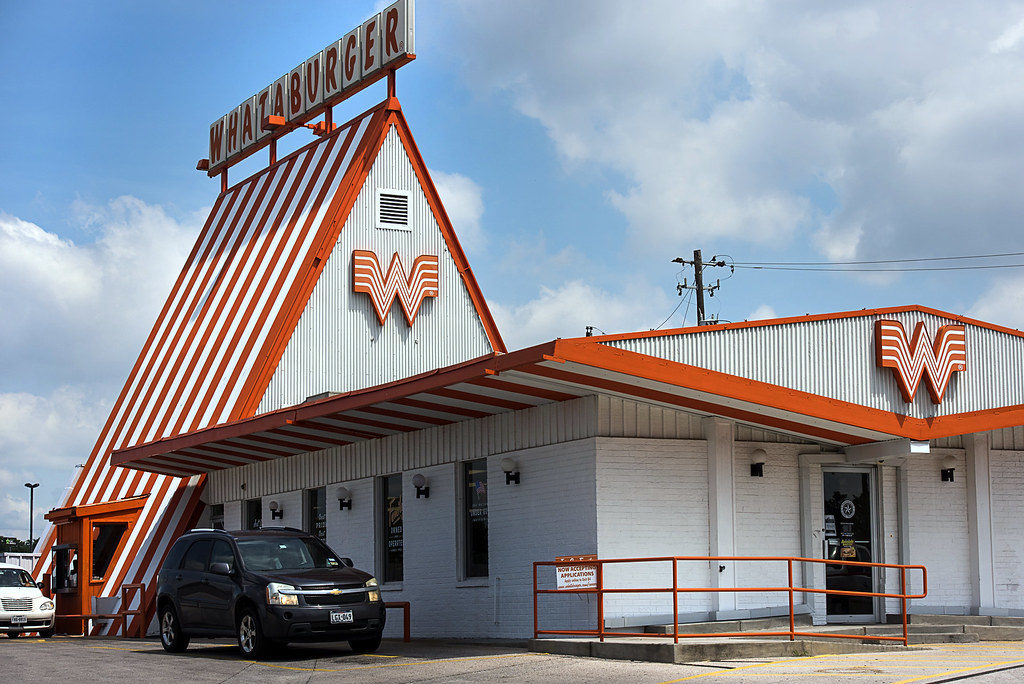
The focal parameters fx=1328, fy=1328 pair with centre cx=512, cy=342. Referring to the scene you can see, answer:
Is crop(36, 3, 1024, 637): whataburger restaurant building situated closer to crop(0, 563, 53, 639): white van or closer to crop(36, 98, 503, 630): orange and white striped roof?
crop(0, 563, 53, 639): white van

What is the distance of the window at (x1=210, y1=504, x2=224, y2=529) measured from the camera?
94.4ft

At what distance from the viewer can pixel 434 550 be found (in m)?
20.8

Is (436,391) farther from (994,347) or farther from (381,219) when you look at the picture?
(381,219)

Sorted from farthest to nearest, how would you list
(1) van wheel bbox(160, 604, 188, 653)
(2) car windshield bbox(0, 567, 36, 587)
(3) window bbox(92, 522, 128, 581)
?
(3) window bbox(92, 522, 128, 581) → (2) car windshield bbox(0, 567, 36, 587) → (1) van wheel bbox(160, 604, 188, 653)

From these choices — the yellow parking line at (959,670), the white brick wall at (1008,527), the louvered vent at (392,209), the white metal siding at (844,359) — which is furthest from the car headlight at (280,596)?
the louvered vent at (392,209)

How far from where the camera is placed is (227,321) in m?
33.0

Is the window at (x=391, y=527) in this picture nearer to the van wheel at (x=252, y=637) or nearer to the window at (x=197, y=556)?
the window at (x=197, y=556)

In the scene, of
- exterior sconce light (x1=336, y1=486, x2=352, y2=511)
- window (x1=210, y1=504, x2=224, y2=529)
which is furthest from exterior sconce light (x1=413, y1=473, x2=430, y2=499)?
window (x1=210, y1=504, x2=224, y2=529)

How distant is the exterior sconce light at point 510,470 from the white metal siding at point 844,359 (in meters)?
3.32

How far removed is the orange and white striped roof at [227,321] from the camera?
2938cm

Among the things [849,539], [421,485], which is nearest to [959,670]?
[849,539]

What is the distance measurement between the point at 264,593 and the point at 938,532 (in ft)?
32.3

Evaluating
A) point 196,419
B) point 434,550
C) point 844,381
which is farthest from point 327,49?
point 844,381

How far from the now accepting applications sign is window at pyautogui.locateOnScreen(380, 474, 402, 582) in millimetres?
6016
